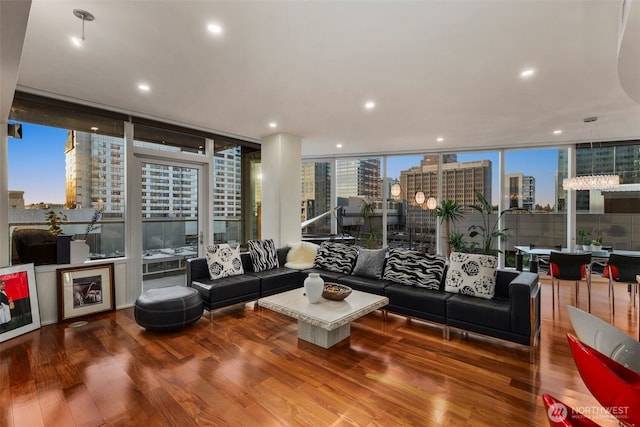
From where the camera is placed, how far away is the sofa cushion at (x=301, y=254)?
518cm

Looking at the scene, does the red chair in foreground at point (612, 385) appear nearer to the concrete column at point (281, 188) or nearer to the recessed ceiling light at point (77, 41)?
the recessed ceiling light at point (77, 41)

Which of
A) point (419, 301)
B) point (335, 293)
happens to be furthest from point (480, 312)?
point (335, 293)

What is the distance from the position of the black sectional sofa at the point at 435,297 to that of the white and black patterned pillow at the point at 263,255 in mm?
121

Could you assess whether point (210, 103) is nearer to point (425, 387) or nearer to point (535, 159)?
point (425, 387)

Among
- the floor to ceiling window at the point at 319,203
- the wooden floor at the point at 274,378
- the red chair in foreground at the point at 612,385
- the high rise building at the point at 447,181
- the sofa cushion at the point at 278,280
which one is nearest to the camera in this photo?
the red chair in foreground at the point at 612,385

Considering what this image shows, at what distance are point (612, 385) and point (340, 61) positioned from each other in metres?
2.87

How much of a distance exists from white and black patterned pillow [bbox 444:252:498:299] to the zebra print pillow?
165mm

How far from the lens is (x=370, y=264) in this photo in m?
4.38

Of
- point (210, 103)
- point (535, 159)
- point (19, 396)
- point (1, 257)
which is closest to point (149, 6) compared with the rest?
point (210, 103)

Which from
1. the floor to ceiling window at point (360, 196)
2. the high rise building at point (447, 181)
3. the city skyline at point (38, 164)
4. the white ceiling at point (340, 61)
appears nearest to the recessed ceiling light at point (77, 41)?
the white ceiling at point (340, 61)

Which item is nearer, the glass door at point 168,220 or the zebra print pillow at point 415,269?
the zebra print pillow at point 415,269

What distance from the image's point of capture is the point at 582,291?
16.9 feet

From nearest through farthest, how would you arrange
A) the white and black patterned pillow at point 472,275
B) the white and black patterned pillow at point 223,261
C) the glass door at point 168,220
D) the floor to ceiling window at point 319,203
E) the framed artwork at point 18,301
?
the framed artwork at point 18,301 → the white and black patterned pillow at point 472,275 → the white and black patterned pillow at point 223,261 → the glass door at point 168,220 → the floor to ceiling window at point 319,203

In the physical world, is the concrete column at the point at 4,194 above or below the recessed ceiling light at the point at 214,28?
below
